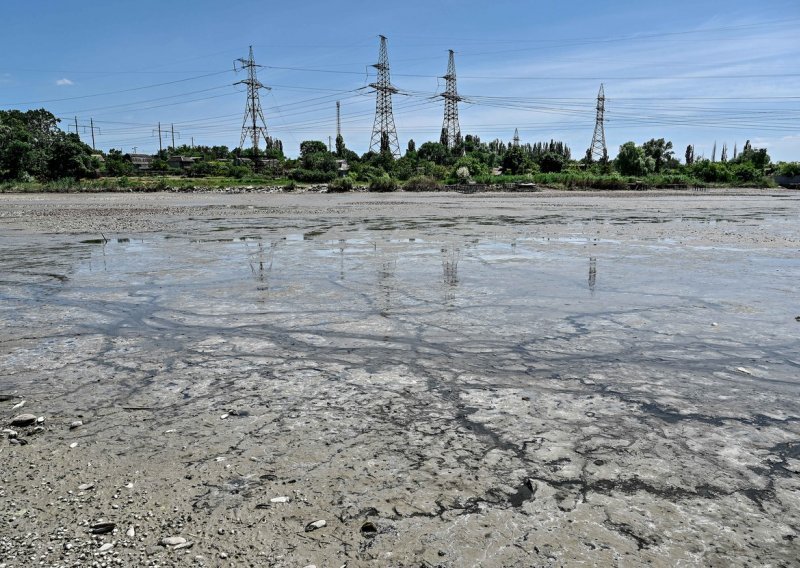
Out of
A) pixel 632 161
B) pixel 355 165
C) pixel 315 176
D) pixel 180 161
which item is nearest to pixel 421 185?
pixel 315 176

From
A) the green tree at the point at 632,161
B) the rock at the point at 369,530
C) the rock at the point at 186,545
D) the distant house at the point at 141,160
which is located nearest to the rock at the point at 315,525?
the rock at the point at 369,530

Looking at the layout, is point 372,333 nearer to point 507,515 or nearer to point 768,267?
point 507,515

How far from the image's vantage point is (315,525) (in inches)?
84.5

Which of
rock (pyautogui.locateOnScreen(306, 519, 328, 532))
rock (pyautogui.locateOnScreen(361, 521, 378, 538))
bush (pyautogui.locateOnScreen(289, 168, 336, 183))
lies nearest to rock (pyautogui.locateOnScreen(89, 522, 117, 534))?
rock (pyautogui.locateOnScreen(306, 519, 328, 532))

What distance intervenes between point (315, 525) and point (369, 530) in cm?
21

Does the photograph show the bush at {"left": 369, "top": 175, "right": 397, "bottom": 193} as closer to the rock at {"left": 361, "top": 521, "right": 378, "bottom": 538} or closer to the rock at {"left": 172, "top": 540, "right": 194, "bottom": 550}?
the rock at {"left": 361, "top": 521, "right": 378, "bottom": 538}

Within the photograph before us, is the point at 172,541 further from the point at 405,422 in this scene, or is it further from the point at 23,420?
the point at 23,420

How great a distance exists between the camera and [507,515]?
7.26 ft

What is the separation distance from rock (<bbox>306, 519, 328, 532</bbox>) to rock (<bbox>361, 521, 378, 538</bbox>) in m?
0.15

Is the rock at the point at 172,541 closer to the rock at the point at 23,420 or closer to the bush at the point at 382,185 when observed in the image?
the rock at the point at 23,420

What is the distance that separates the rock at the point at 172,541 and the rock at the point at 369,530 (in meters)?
0.66

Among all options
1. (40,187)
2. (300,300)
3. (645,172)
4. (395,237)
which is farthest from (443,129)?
(300,300)

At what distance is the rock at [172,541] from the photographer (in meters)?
2.02

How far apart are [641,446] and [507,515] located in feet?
3.23
